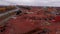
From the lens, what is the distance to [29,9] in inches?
56.2

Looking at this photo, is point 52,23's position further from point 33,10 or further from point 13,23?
point 13,23

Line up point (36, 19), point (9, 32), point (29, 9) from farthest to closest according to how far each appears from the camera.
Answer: point (29, 9)
point (36, 19)
point (9, 32)

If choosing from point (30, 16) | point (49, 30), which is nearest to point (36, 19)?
point (30, 16)

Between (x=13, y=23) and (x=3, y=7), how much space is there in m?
0.25

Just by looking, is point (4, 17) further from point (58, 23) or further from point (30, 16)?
point (58, 23)

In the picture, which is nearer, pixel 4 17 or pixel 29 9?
pixel 4 17

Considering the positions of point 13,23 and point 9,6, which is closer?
point 13,23

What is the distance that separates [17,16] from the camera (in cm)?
135

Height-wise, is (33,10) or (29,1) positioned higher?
(29,1)

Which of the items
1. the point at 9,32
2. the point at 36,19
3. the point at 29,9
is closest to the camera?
the point at 9,32

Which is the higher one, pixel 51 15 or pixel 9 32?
pixel 51 15

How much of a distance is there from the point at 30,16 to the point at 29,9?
110 millimetres

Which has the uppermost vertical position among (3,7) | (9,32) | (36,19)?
(3,7)

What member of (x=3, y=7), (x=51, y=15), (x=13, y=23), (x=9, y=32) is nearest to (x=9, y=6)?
(x=3, y=7)
